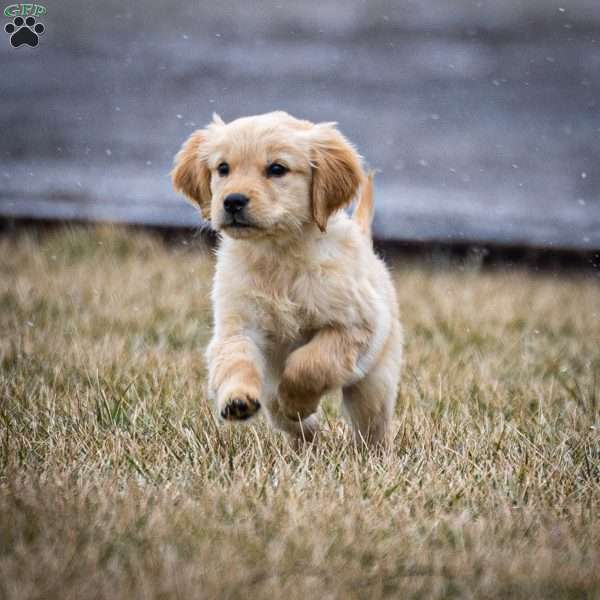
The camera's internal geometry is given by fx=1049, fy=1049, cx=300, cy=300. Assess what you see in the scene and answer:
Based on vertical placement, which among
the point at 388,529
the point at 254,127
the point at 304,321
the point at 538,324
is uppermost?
the point at 254,127

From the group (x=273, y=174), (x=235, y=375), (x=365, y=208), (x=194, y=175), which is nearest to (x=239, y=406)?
(x=235, y=375)

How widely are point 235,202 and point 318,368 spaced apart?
435 mm

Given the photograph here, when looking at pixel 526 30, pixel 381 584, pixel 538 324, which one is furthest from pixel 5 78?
pixel 381 584

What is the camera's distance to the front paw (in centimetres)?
227

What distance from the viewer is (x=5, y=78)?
627 cm

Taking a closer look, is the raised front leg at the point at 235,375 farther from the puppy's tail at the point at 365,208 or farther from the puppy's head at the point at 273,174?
the puppy's tail at the point at 365,208

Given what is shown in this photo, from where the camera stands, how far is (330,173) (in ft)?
8.87

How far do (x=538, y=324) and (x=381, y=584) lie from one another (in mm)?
2961

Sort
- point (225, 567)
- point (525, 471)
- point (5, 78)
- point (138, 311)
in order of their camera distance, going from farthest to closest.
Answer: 1. point (5, 78)
2. point (138, 311)
3. point (525, 471)
4. point (225, 567)

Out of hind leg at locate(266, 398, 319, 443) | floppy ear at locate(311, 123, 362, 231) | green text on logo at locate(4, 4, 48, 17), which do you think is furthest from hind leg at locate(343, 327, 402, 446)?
green text on logo at locate(4, 4, 48, 17)

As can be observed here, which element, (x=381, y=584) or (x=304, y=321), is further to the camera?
(x=304, y=321)

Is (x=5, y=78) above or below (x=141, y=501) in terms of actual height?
above

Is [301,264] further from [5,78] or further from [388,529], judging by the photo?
[5,78]

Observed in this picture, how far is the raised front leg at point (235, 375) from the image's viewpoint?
2.28 metres
